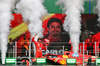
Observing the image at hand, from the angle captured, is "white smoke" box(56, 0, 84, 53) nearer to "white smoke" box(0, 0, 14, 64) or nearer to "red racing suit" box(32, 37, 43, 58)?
"red racing suit" box(32, 37, 43, 58)

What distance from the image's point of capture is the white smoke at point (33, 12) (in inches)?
309

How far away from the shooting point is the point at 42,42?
314 inches

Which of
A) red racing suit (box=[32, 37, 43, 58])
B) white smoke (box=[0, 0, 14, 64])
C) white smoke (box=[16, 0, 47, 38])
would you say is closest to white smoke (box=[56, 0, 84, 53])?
Result: white smoke (box=[16, 0, 47, 38])

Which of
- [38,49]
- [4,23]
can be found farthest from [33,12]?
[38,49]

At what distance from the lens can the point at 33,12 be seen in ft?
25.8

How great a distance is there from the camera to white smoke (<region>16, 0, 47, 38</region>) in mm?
7842

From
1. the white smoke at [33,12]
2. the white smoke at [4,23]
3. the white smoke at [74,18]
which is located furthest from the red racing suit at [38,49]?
the white smoke at [74,18]

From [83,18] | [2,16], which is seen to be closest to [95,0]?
[83,18]

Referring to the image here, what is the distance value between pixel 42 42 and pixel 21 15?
1404 mm

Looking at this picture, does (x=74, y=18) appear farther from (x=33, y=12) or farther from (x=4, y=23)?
(x=4, y=23)

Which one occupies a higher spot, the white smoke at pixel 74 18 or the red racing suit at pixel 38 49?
the white smoke at pixel 74 18

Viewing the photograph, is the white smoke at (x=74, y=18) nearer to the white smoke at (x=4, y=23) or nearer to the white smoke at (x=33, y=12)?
the white smoke at (x=33, y=12)

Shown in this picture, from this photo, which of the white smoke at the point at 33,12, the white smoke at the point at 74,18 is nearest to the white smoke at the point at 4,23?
the white smoke at the point at 33,12

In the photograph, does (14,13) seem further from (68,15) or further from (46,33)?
(68,15)
